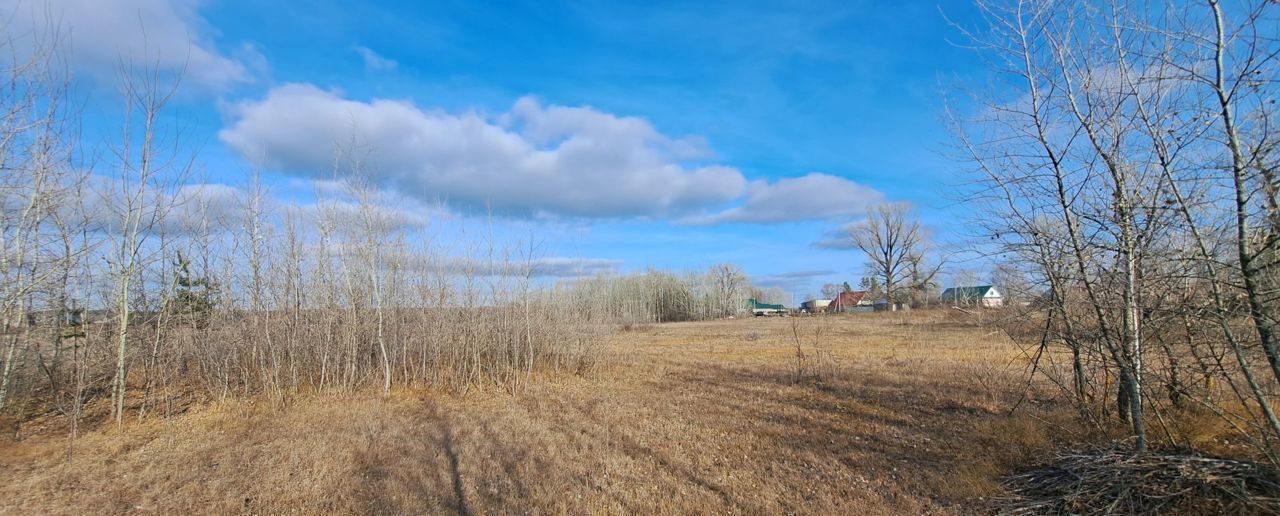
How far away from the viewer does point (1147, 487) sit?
13.0 ft

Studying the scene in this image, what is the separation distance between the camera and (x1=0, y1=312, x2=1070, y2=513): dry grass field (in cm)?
504

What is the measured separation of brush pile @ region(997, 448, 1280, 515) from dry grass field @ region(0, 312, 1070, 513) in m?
0.46

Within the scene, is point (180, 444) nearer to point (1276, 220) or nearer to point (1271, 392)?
point (1276, 220)

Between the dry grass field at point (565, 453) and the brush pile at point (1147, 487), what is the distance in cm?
46

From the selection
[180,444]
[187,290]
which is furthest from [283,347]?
[180,444]

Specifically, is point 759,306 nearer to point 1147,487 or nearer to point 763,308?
point 763,308

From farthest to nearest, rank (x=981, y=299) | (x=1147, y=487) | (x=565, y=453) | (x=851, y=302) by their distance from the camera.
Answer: (x=851, y=302)
(x=981, y=299)
(x=565, y=453)
(x=1147, y=487)

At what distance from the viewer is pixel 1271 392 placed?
167 inches

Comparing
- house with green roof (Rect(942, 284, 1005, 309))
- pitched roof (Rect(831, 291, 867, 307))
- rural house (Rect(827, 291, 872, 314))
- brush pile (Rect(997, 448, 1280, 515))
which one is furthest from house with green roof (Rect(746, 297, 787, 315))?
brush pile (Rect(997, 448, 1280, 515))

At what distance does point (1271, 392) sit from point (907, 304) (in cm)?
5197

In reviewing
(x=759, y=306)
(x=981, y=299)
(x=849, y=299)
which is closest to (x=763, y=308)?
(x=759, y=306)

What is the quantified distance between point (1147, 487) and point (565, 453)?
523 cm

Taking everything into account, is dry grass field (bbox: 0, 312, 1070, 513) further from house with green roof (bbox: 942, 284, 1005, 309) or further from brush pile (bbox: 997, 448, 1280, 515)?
house with green roof (bbox: 942, 284, 1005, 309)

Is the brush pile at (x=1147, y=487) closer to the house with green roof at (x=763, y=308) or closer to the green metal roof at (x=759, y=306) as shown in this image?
the house with green roof at (x=763, y=308)
